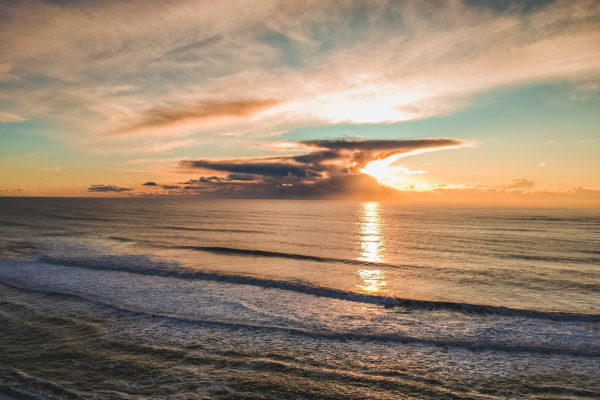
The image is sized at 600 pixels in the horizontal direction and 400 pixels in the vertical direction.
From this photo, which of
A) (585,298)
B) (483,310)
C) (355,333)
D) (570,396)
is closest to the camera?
(570,396)

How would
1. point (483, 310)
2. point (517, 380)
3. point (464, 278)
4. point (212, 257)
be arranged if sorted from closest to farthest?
point (517, 380), point (483, 310), point (464, 278), point (212, 257)

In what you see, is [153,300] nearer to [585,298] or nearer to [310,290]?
[310,290]

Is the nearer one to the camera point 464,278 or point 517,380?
point 517,380

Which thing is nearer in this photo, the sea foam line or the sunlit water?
the sunlit water

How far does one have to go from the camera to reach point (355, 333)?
13062 millimetres

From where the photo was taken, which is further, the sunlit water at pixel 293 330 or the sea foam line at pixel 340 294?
the sea foam line at pixel 340 294

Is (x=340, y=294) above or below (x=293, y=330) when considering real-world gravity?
below

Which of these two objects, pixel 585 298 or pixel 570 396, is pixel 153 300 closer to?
pixel 570 396

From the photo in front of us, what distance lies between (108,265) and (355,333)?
2180 centimetres

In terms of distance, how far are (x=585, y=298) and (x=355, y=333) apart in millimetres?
15305

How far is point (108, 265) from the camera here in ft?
85.1

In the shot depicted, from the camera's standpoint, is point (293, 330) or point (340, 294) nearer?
point (293, 330)

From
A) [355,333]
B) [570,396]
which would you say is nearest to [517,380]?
[570,396]

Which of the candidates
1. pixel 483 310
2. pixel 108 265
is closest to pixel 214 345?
pixel 483 310
